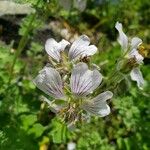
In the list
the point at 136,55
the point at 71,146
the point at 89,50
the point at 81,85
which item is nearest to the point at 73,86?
the point at 81,85

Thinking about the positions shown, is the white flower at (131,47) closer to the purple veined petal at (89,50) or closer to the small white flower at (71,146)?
the purple veined petal at (89,50)

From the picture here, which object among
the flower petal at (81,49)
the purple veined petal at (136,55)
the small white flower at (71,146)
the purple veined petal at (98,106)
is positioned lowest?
the purple veined petal at (98,106)

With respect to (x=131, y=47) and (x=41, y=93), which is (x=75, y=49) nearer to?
(x=131, y=47)

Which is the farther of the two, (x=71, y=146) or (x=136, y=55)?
(x=71, y=146)

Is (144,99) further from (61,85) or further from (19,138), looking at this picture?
(61,85)

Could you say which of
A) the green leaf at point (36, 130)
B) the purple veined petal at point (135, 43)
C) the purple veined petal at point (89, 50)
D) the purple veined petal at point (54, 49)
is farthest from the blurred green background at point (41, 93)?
the purple veined petal at point (135, 43)

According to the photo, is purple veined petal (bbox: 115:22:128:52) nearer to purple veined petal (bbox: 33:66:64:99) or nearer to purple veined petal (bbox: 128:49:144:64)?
purple veined petal (bbox: 128:49:144:64)
